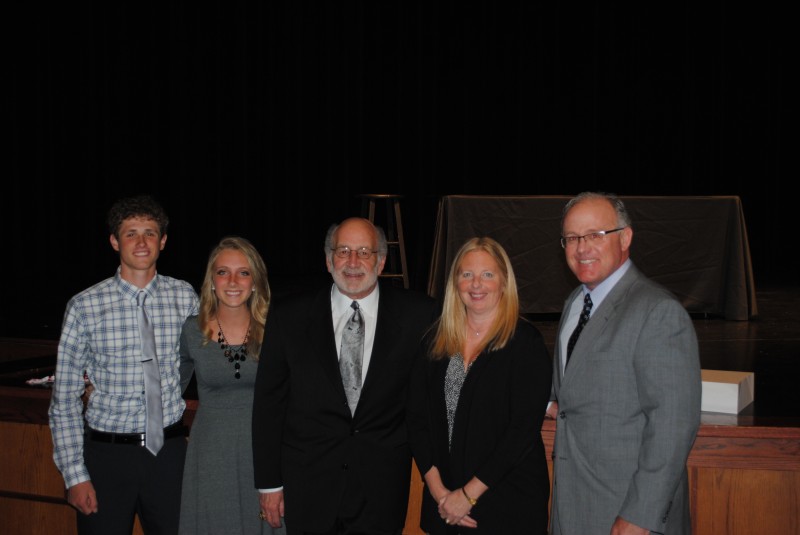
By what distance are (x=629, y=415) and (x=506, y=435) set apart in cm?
35

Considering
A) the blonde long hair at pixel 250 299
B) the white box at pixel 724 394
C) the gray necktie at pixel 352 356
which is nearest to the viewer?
the gray necktie at pixel 352 356

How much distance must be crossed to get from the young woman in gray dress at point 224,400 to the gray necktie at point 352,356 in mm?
350

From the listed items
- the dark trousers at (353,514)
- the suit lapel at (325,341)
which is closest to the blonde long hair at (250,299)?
the suit lapel at (325,341)

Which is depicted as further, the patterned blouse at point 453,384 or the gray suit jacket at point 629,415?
the patterned blouse at point 453,384

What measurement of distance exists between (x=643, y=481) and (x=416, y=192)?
28.6 ft

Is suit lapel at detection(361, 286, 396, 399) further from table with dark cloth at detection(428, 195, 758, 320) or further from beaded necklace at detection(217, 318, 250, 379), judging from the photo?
table with dark cloth at detection(428, 195, 758, 320)

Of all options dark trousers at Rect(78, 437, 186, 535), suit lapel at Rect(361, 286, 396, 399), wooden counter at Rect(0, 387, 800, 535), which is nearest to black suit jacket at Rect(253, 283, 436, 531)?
suit lapel at Rect(361, 286, 396, 399)

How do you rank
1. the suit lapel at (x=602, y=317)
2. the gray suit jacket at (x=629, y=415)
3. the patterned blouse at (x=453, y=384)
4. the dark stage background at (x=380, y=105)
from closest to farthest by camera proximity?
1. the gray suit jacket at (x=629, y=415)
2. the suit lapel at (x=602, y=317)
3. the patterned blouse at (x=453, y=384)
4. the dark stage background at (x=380, y=105)

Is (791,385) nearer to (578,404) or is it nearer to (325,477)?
(578,404)

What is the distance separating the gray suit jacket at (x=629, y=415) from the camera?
1.90 m

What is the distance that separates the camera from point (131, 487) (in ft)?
8.14

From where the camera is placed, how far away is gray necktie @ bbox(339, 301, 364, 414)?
235 centimetres

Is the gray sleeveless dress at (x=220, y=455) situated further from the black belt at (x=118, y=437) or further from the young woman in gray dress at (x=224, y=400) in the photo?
the black belt at (x=118, y=437)

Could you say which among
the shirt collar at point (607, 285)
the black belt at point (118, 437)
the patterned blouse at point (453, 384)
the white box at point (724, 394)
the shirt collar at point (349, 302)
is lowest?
the black belt at point (118, 437)
